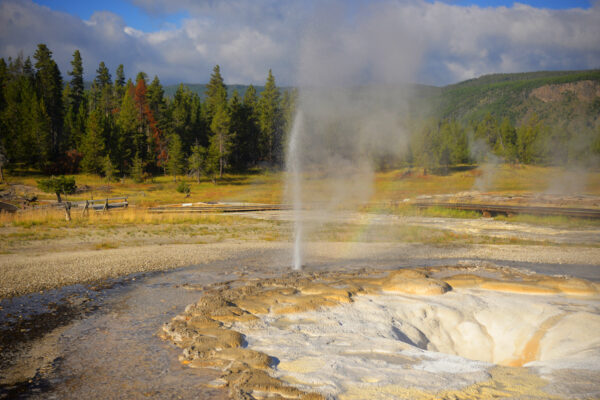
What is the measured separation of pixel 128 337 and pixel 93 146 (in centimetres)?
5121

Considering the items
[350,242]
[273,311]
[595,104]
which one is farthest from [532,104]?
[273,311]

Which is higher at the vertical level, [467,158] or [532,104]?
[532,104]

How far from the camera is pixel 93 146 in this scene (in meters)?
51.6

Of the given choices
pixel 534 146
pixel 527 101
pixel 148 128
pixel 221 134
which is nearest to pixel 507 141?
pixel 534 146

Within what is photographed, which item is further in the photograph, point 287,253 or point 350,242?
point 350,242

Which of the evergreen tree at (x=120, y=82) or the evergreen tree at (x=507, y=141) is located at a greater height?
the evergreen tree at (x=120, y=82)

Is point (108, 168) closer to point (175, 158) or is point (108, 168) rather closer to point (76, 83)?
point (175, 158)

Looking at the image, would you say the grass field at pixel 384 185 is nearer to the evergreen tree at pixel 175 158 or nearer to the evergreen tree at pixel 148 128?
the evergreen tree at pixel 175 158

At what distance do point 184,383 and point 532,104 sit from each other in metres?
166

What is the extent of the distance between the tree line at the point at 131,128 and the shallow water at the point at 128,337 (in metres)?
39.2

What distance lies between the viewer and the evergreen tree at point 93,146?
2028 inches

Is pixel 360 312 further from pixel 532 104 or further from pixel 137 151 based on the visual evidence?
pixel 532 104

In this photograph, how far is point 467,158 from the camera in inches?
2571

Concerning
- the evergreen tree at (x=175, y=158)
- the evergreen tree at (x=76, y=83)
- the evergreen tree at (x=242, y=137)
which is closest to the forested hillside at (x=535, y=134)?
the evergreen tree at (x=242, y=137)
